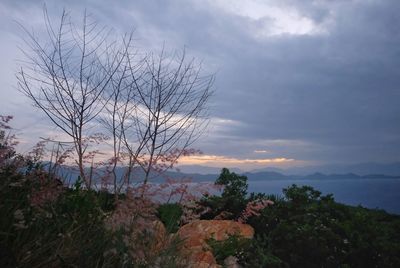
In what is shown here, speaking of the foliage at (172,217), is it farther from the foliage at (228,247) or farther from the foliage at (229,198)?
the foliage at (229,198)

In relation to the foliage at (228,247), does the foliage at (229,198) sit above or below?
above

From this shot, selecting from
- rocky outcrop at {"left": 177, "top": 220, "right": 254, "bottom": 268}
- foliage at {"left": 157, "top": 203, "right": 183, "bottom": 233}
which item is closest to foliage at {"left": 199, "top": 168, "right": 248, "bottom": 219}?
rocky outcrop at {"left": 177, "top": 220, "right": 254, "bottom": 268}

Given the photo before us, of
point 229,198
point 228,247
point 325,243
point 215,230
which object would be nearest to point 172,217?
point 228,247

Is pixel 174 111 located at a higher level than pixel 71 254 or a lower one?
higher

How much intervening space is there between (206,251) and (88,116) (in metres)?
5.40

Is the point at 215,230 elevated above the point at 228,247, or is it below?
above

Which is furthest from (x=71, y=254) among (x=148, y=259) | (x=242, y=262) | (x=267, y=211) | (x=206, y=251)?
(x=267, y=211)

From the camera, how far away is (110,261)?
3.29 metres

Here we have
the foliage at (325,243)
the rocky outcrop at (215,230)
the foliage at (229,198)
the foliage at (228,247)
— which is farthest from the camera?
the foliage at (229,198)

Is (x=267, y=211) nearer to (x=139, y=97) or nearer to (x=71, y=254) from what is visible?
(x=139, y=97)

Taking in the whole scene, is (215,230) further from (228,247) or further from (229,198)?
(229,198)

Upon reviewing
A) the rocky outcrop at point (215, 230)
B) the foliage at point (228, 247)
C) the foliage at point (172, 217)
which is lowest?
the foliage at point (228, 247)

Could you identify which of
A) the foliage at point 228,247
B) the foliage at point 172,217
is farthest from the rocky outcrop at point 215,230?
the foliage at point 172,217

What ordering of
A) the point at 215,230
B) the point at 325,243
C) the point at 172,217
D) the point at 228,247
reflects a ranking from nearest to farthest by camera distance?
the point at 172,217
the point at 325,243
the point at 228,247
the point at 215,230
